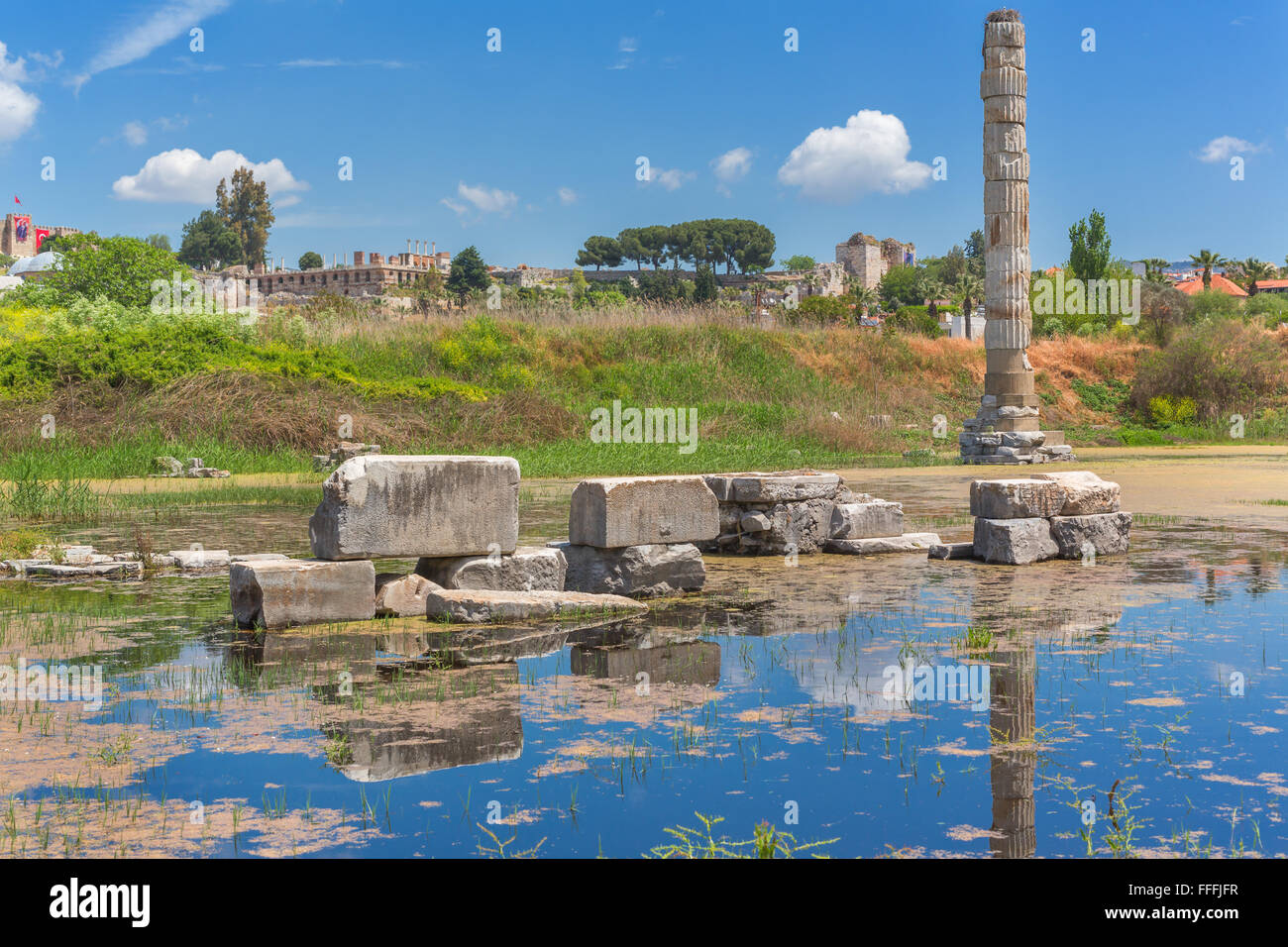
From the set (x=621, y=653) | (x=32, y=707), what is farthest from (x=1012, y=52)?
(x=32, y=707)

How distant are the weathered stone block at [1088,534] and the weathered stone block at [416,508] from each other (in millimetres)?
5436

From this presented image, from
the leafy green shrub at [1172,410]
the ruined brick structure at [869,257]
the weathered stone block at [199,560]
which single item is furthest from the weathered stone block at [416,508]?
the ruined brick structure at [869,257]

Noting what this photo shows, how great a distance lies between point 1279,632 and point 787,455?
15.5 m

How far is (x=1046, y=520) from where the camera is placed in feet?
36.9

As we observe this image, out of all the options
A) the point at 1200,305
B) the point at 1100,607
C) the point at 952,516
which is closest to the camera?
the point at 1100,607

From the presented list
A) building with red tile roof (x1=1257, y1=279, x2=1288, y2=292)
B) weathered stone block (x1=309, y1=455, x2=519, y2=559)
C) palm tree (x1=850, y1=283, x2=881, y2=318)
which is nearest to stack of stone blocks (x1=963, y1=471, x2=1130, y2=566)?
weathered stone block (x1=309, y1=455, x2=519, y2=559)

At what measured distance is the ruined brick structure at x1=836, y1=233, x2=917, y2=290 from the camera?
11756 centimetres

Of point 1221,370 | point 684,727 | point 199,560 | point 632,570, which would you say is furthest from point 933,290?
point 684,727

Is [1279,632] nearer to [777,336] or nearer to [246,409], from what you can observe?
[246,409]

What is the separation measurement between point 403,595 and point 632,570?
1.82 metres

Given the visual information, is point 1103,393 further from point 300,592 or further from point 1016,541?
point 300,592

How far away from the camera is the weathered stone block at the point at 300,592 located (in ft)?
26.0

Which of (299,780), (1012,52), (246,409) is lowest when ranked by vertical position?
(299,780)

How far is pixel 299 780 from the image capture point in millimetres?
4773
